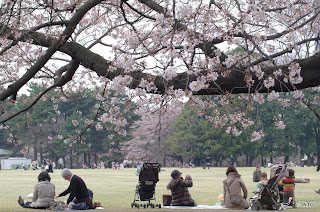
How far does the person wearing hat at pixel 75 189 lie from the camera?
889 centimetres

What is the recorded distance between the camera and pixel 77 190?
9.20 metres

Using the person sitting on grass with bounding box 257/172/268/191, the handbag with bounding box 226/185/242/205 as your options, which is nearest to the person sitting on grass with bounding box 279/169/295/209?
the person sitting on grass with bounding box 257/172/268/191

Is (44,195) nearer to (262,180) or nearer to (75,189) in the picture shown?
(75,189)

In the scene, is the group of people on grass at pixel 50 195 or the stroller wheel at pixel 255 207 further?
the stroller wheel at pixel 255 207

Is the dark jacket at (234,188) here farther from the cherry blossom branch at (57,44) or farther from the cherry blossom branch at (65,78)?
the cherry blossom branch at (57,44)

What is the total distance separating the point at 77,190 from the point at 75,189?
0.11m

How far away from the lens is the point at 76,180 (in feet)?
29.1

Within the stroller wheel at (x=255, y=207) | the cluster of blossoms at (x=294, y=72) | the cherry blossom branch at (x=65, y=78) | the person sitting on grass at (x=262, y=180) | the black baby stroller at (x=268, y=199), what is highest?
the cherry blossom branch at (x=65, y=78)

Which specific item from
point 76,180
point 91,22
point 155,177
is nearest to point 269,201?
point 155,177

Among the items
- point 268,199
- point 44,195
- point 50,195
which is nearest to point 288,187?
point 268,199

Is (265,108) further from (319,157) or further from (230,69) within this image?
(230,69)

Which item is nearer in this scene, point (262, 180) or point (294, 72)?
point (294, 72)

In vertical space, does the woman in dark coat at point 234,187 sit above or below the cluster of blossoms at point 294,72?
below

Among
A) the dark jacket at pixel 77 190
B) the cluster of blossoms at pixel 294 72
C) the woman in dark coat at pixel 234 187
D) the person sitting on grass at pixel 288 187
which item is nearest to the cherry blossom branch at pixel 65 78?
the dark jacket at pixel 77 190
